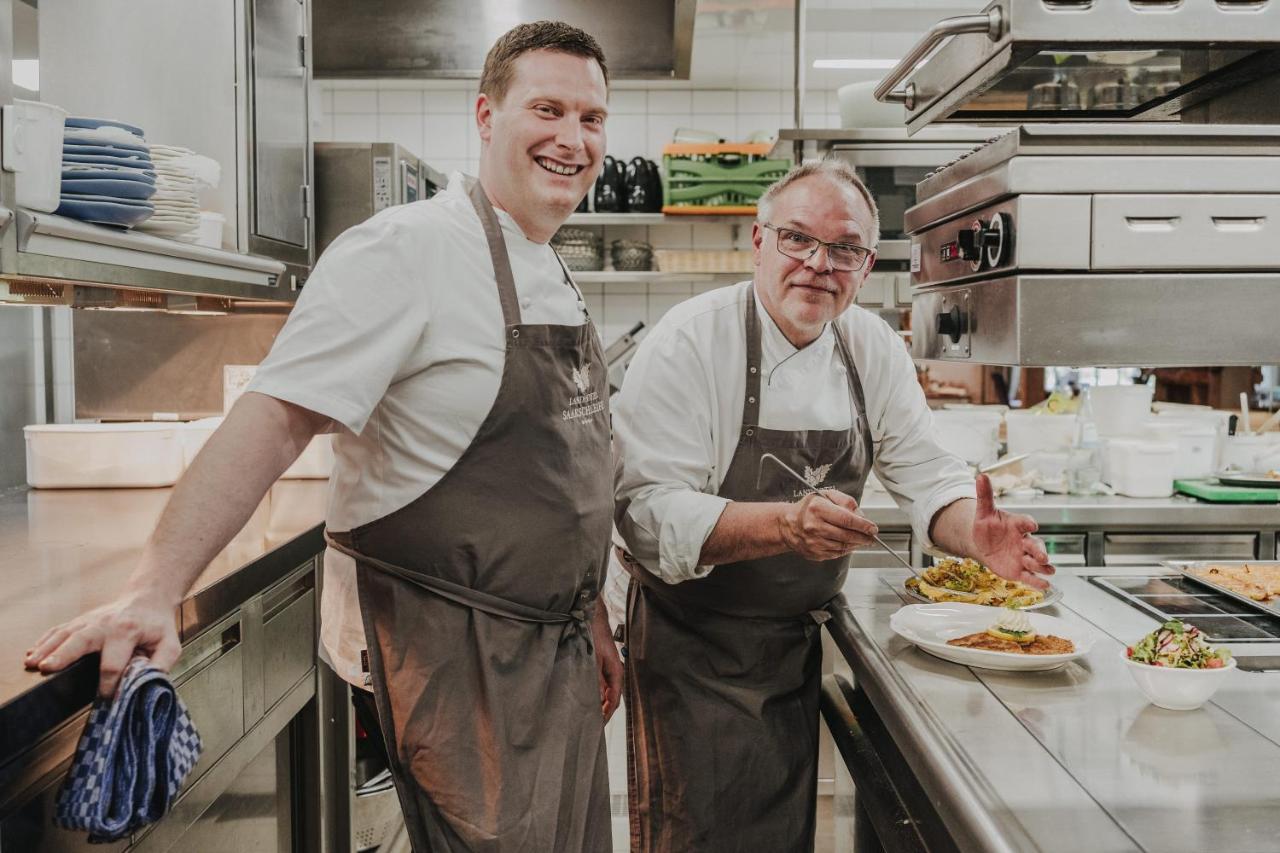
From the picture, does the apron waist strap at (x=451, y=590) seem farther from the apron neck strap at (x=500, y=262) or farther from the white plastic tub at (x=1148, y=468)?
the white plastic tub at (x=1148, y=468)

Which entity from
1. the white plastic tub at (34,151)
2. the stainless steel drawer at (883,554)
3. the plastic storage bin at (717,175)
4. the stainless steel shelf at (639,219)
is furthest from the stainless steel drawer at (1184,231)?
the stainless steel shelf at (639,219)

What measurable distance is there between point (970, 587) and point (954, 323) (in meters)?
0.73

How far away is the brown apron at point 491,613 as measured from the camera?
1.58m

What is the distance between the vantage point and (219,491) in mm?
1298

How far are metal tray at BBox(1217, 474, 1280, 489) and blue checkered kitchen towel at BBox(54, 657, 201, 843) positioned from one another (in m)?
3.32

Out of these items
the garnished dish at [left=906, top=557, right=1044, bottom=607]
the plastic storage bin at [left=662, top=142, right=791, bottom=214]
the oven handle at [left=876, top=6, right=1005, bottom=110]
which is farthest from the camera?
the plastic storage bin at [left=662, top=142, right=791, bottom=214]

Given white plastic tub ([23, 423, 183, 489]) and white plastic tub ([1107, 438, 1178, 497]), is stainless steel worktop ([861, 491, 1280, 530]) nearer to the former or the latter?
white plastic tub ([1107, 438, 1178, 497])

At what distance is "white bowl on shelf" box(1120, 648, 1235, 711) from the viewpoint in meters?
1.38

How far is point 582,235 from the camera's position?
569cm

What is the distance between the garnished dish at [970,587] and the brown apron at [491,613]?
29.0 inches

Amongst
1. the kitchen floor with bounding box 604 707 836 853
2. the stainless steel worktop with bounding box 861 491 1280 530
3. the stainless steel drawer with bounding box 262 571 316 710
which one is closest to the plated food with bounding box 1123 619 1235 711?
the stainless steel drawer with bounding box 262 571 316 710

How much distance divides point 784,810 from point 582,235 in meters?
3.99

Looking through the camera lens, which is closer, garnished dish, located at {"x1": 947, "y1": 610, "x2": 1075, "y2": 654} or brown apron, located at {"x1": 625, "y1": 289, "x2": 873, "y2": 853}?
garnished dish, located at {"x1": 947, "y1": 610, "x2": 1075, "y2": 654}

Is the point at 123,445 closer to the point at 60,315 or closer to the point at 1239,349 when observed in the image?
the point at 60,315
